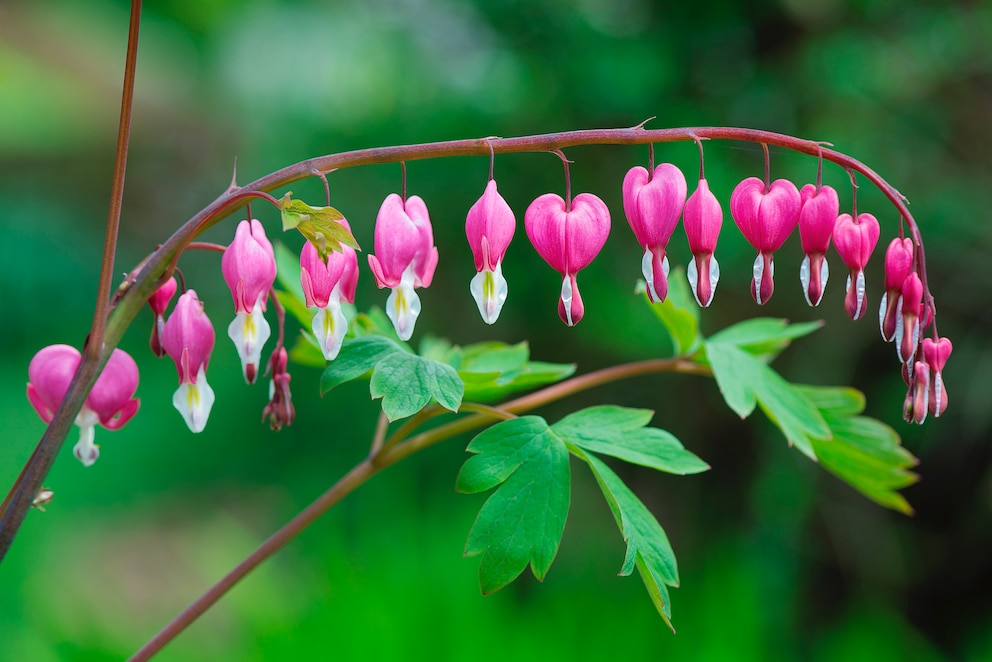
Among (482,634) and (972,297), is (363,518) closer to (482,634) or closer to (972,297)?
(482,634)

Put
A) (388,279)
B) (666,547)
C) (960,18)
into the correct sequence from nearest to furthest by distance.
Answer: (388,279)
(666,547)
(960,18)

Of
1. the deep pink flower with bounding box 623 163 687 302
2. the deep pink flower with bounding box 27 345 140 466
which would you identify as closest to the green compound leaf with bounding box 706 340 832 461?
the deep pink flower with bounding box 623 163 687 302

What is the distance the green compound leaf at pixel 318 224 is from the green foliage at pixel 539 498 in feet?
0.69

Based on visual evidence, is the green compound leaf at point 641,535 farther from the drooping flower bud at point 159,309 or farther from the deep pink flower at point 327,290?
the drooping flower bud at point 159,309

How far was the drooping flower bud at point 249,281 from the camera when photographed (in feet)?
1.73

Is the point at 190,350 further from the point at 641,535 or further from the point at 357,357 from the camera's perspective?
the point at 641,535

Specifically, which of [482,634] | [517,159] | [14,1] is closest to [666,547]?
[482,634]

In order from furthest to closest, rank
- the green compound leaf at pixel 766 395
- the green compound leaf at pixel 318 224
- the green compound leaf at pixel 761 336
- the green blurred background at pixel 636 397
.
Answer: the green blurred background at pixel 636 397, the green compound leaf at pixel 761 336, the green compound leaf at pixel 766 395, the green compound leaf at pixel 318 224

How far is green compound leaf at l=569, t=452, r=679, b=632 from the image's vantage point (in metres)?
0.60

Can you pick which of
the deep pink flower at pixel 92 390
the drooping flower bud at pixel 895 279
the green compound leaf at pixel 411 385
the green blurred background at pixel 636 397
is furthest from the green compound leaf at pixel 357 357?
the green blurred background at pixel 636 397

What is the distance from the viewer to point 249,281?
53 cm

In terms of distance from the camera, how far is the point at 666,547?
643 mm

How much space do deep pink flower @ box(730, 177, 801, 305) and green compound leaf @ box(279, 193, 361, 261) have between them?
0.85 ft

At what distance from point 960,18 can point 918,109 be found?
0.25 metres
